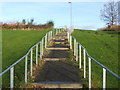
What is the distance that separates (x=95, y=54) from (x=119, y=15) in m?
38.8

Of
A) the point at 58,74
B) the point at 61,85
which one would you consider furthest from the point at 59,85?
the point at 58,74

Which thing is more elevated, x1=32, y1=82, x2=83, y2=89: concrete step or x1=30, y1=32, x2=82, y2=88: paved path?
x1=30, y1=32, x2=82, y2=88: paved path

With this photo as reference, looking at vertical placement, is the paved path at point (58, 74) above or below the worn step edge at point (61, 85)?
above

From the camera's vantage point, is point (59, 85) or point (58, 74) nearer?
point (59, 85)

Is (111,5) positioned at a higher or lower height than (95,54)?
higher

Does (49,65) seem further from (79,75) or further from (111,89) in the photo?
(111,89)

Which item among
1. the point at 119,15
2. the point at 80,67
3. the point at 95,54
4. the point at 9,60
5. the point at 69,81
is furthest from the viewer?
the point at 119,15

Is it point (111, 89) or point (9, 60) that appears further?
point (9, 60)

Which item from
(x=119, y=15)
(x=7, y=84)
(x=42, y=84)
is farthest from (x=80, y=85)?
(x=119, y=15)

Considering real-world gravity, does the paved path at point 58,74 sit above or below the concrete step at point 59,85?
above

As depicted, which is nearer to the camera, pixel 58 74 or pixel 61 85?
pixel 61 85

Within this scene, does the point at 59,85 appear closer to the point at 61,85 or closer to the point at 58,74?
the point at 61,85

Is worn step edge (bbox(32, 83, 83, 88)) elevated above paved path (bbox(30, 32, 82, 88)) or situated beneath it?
situated beneath

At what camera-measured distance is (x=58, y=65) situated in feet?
34.9
